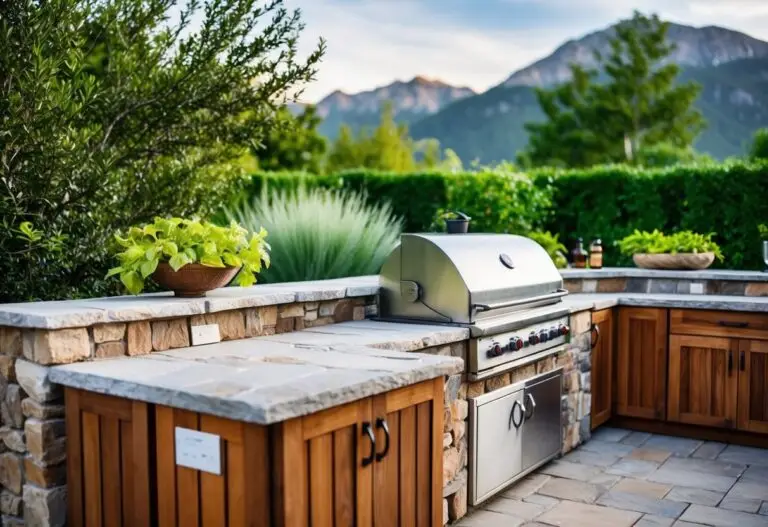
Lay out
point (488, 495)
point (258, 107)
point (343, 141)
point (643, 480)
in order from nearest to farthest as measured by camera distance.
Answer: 1. point (488, 495)
2. point (643, 480)
3. point (258, 107)
4. point (343, 141)

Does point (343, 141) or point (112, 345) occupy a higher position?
point (343, 141)

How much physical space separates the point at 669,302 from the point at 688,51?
3153 cm

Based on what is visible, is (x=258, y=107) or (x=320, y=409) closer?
(x=320, y=409)

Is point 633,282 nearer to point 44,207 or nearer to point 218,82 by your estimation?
point 218,82

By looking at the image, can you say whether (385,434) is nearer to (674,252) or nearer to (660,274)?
(660,274)

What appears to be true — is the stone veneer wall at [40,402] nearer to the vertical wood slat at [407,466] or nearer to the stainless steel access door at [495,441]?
the vertical wood slat at [407,466]

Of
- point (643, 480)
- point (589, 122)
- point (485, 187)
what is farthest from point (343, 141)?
point (643, 480)

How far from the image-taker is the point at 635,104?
27312mm

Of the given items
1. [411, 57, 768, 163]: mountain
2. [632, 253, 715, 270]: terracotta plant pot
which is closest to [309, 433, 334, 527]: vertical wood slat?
[632, 253, 715, 270]: terracotta plant pot

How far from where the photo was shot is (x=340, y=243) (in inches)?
235

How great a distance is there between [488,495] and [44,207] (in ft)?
9.08

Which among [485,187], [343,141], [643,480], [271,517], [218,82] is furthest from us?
[343,141]

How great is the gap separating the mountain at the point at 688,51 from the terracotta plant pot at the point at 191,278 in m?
27.7

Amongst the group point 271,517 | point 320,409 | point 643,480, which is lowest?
point 643,480
